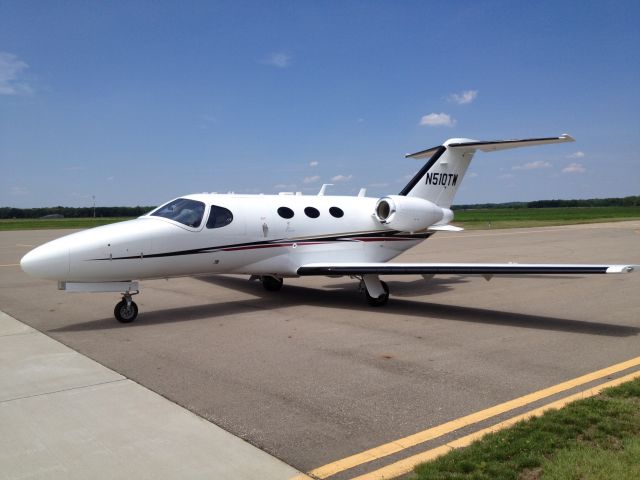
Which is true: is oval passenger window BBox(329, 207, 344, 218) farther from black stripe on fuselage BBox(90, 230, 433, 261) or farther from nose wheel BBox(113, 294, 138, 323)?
nose wheel BBox(113, 294, 138, 323)

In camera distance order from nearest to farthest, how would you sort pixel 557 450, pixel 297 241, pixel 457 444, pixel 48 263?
pixel 557 450 → pixel 457 444 → pixel 48 263 → pixel 297 241

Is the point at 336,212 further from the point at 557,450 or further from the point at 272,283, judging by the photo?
the point at 557,450

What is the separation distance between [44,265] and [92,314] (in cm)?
209

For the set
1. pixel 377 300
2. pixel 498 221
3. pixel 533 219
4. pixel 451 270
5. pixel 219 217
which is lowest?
pixel 377 300

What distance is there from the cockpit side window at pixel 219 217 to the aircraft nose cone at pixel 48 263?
2670 millimetres

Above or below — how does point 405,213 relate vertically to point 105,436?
above

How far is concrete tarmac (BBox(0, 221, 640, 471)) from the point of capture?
510 centimetres

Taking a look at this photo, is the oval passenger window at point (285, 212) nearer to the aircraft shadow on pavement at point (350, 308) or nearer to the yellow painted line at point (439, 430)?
the aircraft shadow on pavement at point (350, 308)

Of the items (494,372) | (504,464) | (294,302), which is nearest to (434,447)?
(504,464)

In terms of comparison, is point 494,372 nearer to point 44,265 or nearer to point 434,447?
point 434,447

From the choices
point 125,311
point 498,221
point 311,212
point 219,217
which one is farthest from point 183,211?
point 498,221

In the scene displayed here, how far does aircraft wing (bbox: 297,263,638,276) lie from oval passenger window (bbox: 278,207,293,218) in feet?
3.81

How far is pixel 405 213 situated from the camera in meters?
13.0

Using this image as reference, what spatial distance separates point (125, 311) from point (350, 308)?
4.37m
